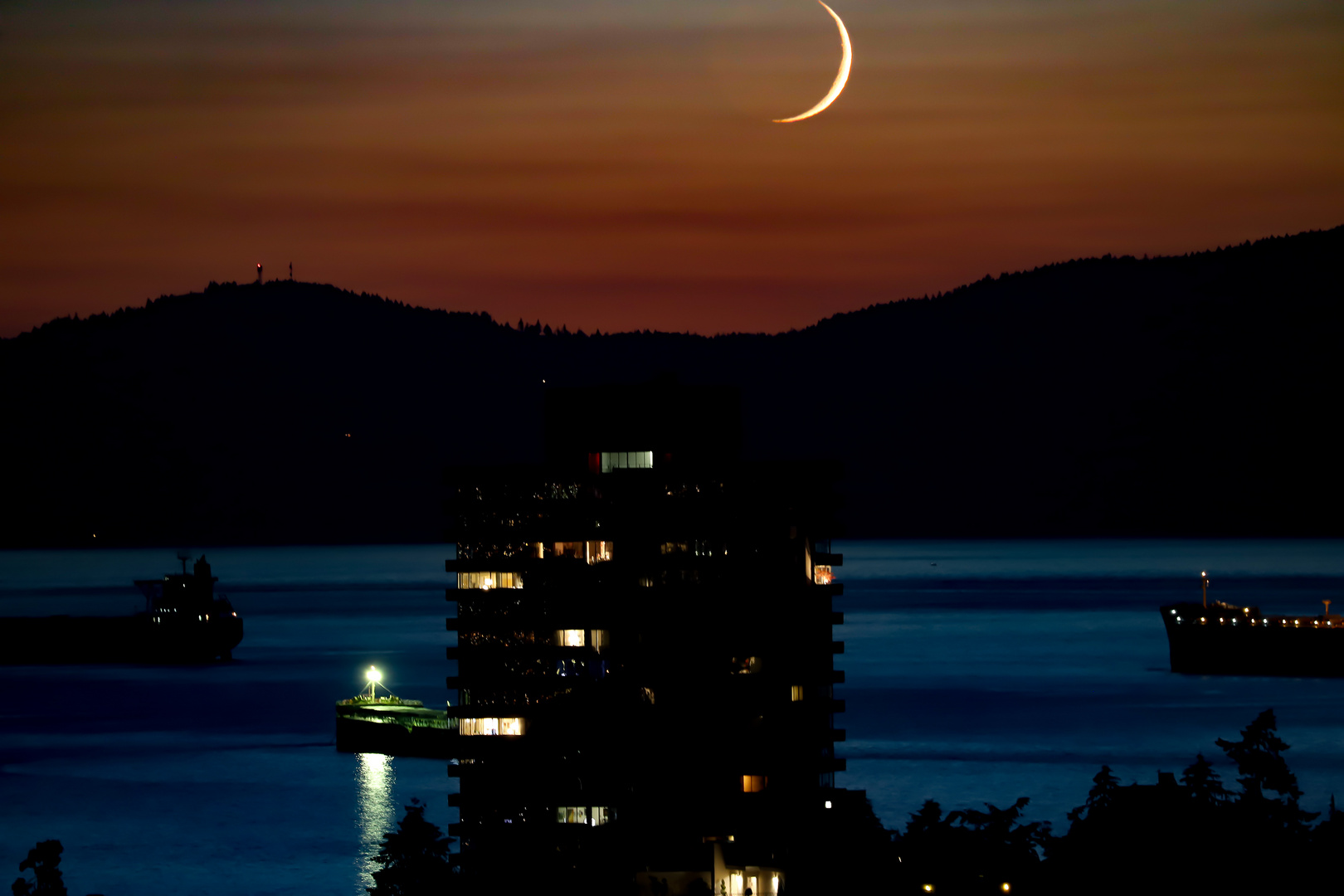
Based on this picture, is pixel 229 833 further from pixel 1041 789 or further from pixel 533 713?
pixel 1041 789

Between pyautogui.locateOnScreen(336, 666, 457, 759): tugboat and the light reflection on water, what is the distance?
1016mm

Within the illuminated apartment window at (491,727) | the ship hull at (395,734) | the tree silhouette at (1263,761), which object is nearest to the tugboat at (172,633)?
the ship hull at (395,734)

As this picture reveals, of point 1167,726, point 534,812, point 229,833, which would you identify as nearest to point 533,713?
point 534,812

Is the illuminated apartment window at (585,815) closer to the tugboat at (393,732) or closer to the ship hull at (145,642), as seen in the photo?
the tugboat at (393,732)

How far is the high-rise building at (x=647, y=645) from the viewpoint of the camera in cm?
8031

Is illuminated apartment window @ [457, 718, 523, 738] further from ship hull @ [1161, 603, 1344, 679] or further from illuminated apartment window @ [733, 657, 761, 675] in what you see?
ship hull @ [1161, 603, 1344, 679]

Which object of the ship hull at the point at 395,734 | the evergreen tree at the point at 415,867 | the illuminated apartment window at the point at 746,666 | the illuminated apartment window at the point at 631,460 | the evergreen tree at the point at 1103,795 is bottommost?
the evergreen tree at the point at 415,867

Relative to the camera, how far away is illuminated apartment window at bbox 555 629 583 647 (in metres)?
86.2

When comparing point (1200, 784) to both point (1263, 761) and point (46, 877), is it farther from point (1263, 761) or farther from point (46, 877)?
point (46, 877)

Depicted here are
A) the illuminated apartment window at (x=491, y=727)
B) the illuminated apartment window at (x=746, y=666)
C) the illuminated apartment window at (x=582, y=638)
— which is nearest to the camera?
the illuminated apartment window at (x=746, y=666)

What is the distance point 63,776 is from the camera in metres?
112

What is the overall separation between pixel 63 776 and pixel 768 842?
55.3 metres

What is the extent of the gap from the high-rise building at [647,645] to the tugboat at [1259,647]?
87.6m

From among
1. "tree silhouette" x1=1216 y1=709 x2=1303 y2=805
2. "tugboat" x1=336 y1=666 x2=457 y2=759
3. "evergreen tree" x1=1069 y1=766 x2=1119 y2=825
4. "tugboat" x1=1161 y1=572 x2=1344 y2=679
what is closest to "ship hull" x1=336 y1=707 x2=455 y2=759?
"tugboat" x1=336 y1=666 x2=457 y2=759
